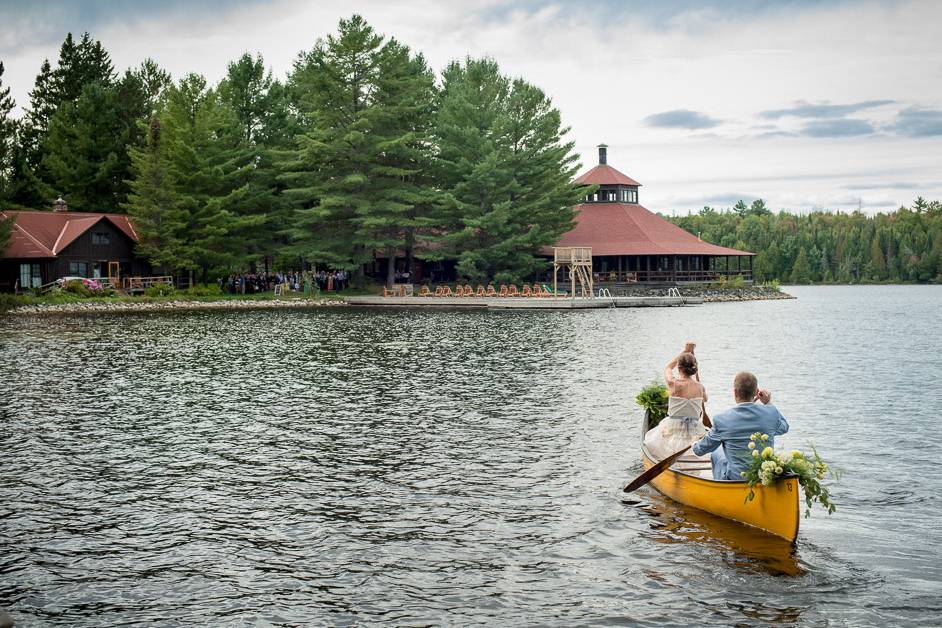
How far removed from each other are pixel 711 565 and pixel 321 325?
129 ft

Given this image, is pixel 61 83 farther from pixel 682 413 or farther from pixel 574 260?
pixel 682 413

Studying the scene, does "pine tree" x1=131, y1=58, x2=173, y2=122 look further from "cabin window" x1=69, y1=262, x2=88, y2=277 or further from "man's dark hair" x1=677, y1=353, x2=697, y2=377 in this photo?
"man's dark hair" x1=677, y1=353, x2=697, y2=377

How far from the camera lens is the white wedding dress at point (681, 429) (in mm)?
12659

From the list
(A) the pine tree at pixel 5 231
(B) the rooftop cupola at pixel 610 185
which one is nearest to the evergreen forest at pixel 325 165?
(A) the pine tree at pixel 5 231

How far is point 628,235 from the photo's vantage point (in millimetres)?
82188

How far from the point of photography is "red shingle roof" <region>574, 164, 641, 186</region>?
296 feet

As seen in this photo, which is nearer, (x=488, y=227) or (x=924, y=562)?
(x=924, y=562)

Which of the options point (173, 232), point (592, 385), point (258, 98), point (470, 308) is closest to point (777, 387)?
point (592, 385)

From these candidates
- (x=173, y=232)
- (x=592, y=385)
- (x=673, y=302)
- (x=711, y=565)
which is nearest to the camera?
(x=711, y=565)

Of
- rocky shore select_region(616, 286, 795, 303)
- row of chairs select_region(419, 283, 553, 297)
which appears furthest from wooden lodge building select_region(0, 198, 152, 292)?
rocky shore select_region(616, 286, 795, 303)

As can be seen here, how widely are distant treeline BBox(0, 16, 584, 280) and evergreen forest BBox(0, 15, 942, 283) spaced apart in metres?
0.18

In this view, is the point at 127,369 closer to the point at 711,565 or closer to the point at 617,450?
the point at 617,450

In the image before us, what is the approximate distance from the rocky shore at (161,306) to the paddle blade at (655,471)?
170ft

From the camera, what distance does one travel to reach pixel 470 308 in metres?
64.1
